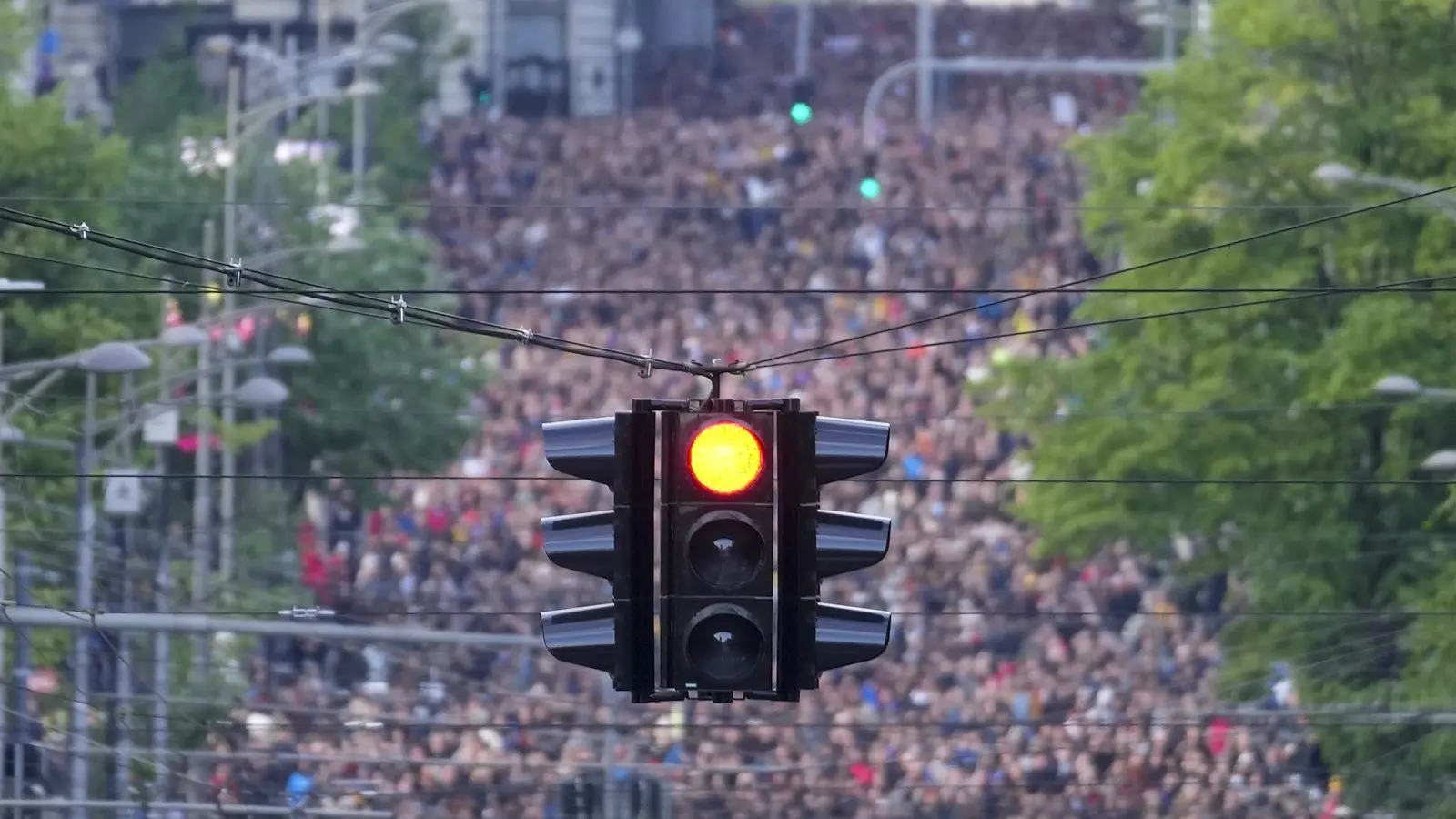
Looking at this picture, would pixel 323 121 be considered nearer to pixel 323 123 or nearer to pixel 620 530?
pixel 323 123

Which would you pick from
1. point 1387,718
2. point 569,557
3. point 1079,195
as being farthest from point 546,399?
point 569,557

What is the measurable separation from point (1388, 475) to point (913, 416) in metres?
17.3

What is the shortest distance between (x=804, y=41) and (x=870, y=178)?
109ft

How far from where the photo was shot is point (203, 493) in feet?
138

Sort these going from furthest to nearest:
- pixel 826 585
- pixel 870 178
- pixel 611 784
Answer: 1. pixel 870 178
2. pixel 826 585
3. pixel 611 784

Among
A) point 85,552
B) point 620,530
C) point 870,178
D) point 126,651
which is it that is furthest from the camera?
point 870,178

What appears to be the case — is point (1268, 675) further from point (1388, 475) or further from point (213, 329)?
point (213, 329)

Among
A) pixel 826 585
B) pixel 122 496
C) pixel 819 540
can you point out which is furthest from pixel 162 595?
pixel 819 540

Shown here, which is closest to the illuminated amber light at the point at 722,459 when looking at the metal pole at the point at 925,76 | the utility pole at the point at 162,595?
the utility pole at the point at 162,595

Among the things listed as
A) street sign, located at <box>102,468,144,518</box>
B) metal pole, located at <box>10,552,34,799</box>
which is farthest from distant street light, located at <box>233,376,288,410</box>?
metal pole, located at <box>10,552,34,799</box>

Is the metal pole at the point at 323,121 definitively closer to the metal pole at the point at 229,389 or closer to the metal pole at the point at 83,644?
the metal pole at the point at 229,389

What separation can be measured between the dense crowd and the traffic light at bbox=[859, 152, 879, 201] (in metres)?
0.39

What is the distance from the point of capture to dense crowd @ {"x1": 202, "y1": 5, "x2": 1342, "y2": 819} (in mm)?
33156

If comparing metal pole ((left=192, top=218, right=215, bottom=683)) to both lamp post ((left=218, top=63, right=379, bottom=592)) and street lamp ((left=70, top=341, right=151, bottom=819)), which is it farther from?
street lamp ((left=70, top=341, right=151, bottom=819))
